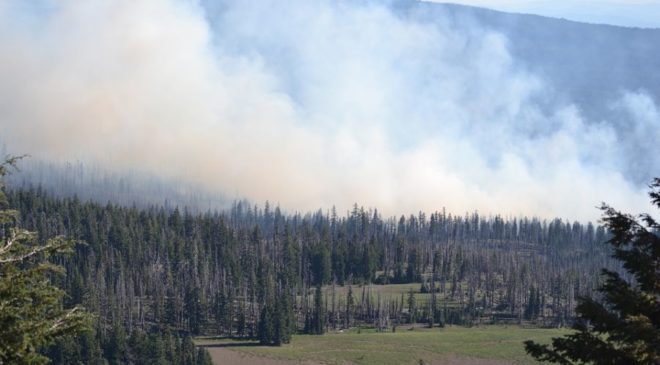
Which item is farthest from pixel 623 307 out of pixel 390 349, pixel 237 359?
pixel 390 349

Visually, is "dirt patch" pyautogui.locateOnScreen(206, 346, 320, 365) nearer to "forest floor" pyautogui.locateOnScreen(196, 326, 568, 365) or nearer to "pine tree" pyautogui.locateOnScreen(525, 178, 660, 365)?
"forest floor" pyautogui.locateOnScreen(196, 326, 568, 365)

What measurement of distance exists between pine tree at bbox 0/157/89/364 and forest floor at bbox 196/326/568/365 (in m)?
129

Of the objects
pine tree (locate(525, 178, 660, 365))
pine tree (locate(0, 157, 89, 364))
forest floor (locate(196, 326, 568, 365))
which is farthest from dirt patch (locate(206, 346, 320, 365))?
pine tree (locate(525, 178, 660, 365))

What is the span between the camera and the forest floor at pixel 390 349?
157625 mm

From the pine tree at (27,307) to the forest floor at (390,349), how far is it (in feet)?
422

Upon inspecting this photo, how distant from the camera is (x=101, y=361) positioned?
474ft

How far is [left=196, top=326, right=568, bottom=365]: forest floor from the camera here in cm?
15762

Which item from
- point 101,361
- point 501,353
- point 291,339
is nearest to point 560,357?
point 101,361

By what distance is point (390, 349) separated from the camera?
164000 millimetres

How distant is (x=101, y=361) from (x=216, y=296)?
53.9 meters

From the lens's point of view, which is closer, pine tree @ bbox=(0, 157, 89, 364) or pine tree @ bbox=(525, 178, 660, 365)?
pine tree @ bbox=(525, 178, 660, 365)

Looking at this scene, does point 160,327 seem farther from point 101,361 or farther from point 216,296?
point 101,361

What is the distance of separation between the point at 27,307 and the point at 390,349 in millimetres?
142289

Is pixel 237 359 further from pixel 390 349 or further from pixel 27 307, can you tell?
pixel 27 307
